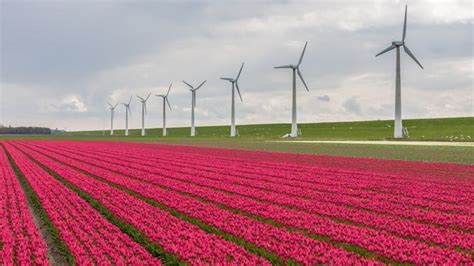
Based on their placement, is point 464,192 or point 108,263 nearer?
point 108,263

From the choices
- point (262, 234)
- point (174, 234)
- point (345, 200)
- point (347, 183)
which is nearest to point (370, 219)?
point (345, 200)

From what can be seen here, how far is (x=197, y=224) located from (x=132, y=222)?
2.10m

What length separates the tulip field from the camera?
1176 cm

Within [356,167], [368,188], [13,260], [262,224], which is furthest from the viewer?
[356,167]

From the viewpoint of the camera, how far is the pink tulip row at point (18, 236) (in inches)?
460

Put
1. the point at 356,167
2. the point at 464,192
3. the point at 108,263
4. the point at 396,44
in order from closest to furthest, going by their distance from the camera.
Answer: the point at 108,263 < the point at 464,192 < the point at 356,167 < the point at 396,44

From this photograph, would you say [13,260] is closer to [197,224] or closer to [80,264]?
[80,264]

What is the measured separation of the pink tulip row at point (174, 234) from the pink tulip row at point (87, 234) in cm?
74

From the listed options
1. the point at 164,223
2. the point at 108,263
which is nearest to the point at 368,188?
the point at 164,223

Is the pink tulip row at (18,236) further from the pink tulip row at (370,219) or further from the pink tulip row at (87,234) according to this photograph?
the pink tulip row at (370,219)

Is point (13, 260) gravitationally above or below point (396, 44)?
below

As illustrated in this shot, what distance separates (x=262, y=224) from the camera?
1486 cm

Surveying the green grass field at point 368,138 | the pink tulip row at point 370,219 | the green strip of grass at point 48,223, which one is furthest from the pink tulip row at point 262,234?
the green grass field at point 368,138

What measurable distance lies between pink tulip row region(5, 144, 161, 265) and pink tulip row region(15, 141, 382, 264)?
2911 mm
